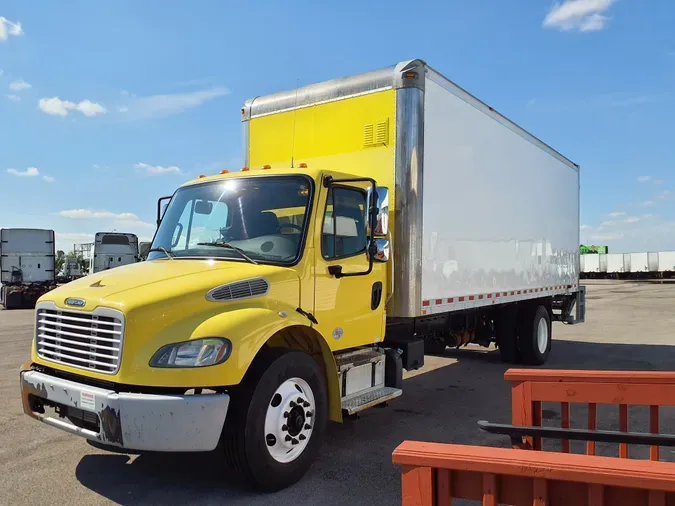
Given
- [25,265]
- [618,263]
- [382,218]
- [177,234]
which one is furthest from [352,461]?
[618,263]

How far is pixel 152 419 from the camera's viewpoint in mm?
3736

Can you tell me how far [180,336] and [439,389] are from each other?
506 centimetres

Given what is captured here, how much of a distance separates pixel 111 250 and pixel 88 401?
22.7 metres

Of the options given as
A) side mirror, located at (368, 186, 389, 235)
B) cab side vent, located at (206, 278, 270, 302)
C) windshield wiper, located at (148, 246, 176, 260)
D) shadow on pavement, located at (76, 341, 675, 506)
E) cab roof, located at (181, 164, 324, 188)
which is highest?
cab roof, located at (181, 164, 324, 188)

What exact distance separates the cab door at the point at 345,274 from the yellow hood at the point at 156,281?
0.46 m

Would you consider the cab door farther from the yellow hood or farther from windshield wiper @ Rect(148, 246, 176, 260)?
windshield wiper @ Rect(148, 246, 176, 260)

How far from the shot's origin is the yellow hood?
13.1 feet

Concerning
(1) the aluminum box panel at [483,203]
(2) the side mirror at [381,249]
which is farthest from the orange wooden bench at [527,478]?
(1) the aluminum box panel at [483,203]

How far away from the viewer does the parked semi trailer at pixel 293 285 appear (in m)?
3.87

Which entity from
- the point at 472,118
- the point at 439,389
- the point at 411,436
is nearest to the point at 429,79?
the point at 472,118

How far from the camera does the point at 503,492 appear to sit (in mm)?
2285

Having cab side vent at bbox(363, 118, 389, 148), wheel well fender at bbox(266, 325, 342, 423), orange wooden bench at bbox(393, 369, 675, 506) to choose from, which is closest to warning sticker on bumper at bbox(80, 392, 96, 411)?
wheel well fender at bbox(266, 325, 342, 423)

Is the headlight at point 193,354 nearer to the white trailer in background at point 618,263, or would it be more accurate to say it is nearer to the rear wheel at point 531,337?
the rear wheel at point 531,337

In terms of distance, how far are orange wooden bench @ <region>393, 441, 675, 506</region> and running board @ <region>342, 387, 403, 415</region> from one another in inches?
104
